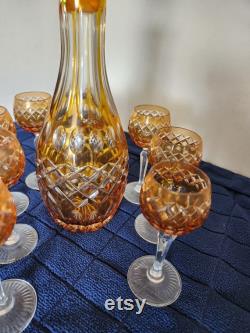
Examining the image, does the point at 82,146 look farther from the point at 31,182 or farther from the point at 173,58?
the point at 173,58

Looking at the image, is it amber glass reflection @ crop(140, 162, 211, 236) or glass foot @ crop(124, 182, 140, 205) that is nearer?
amber glass reflection @ crop(140, 162, 211, 236)

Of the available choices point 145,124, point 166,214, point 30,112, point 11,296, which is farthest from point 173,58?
point 11,296

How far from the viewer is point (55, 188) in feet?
1.23

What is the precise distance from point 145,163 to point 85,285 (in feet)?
0.90

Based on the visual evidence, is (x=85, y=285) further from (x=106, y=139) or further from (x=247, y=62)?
(x=247, y=62)

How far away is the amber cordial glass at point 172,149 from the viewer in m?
0.44

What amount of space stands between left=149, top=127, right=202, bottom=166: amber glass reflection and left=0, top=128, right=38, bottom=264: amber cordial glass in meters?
0.21

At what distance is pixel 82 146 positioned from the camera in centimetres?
40

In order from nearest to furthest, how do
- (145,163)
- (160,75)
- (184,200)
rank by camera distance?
(184,200)
(145,163)
(160,75)

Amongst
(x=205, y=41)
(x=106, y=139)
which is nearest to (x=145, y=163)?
(x=106, y=139)

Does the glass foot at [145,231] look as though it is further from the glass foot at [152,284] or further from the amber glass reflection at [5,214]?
the amber glass reflection at [5,214]

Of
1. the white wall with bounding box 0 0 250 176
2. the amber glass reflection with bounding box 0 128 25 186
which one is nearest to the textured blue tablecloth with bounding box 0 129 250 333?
the amber glass reflection with bounding box 0 128 25 186

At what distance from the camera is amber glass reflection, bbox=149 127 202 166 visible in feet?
1.44

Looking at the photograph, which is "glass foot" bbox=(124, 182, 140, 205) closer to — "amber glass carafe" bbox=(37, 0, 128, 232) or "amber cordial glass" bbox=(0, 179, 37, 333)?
"amber glass carafe" bbox=(37, 0, 128, 232)
